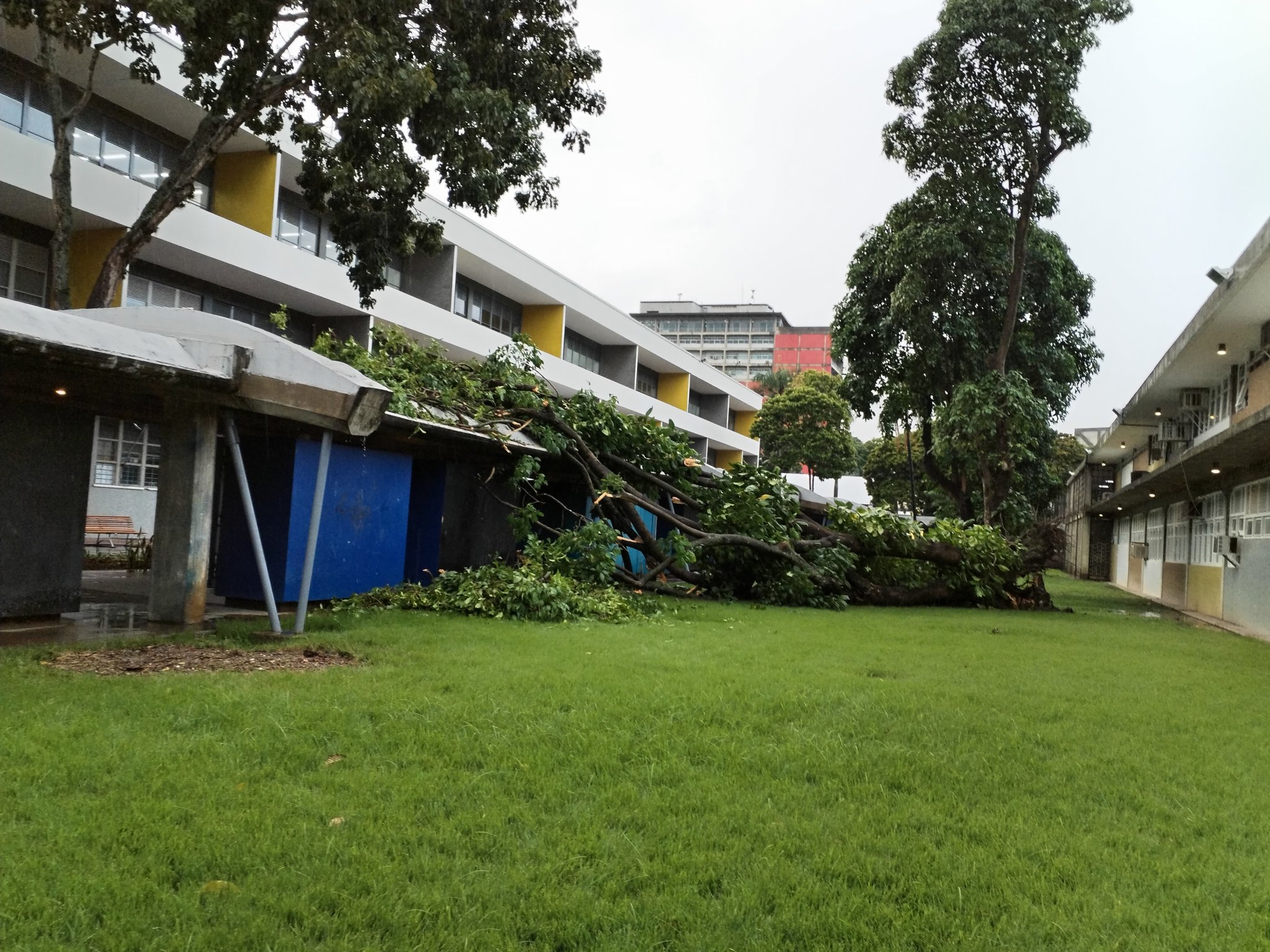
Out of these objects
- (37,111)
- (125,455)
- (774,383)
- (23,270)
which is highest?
(774,383)

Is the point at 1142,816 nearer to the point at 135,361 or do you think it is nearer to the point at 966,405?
the point at 135,361

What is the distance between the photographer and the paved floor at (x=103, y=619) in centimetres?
804

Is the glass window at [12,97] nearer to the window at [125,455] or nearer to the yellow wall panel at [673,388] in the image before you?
the window at [125,455]

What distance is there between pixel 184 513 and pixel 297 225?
15.3 metres

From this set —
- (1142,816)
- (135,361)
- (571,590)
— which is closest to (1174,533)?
(571,590)

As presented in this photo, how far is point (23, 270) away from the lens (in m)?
16.6

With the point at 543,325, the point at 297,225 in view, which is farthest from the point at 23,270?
the point at 543,325

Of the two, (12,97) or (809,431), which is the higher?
(12,97)

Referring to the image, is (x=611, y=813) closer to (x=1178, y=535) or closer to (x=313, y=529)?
(x=313, y=529)

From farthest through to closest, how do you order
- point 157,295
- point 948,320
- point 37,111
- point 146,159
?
point 948,320 → point 157,295 → point 146,159 → point 37,111

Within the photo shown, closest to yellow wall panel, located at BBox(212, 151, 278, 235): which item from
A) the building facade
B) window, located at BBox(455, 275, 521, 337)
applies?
the building facade

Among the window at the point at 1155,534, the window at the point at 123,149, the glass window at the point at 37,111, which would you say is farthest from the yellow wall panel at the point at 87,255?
the window at the point at 1155,534

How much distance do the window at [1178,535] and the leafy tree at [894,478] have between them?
114 ft

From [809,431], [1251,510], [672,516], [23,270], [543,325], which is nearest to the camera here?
[672,516]
